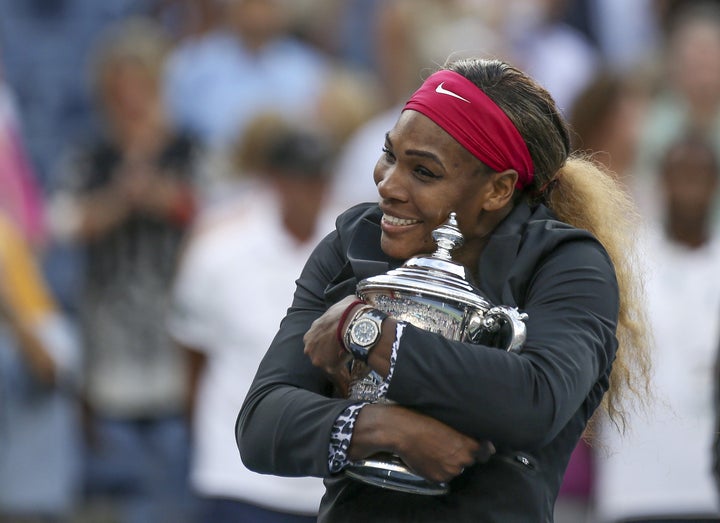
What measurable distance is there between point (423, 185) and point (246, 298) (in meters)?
3.11

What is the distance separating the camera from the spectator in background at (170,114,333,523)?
5.46 meters

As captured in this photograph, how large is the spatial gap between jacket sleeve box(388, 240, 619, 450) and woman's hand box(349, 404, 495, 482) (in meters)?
0.02

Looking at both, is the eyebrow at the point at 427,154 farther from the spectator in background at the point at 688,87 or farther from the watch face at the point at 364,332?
the spectator in background at the point at 688,87

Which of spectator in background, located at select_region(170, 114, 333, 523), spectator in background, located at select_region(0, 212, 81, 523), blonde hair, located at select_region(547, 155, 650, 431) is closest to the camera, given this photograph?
blonde hair, located at select_region(547, 155, 650, 431)

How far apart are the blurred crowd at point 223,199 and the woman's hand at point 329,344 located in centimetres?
267

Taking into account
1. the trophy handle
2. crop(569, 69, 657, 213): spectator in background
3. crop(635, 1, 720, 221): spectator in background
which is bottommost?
the trophy handle

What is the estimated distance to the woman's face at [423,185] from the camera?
8.76 ft

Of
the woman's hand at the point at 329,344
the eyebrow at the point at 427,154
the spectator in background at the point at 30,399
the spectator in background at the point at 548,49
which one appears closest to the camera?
the woman's hand at the point at 329,344

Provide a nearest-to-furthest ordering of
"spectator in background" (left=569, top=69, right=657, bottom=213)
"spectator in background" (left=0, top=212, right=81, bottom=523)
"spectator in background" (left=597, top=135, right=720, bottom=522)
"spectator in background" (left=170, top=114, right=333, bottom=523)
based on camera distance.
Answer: "spectator in background" (left=597, top=135, right=720, bottom=522) → "spectator in background" (left=170, top=114, right=333, bottom=523) → "spectator in background" (left=569, top=69, right=657, bottom=213) → "spectator in background" (left=0, top=212, right=81, bottom=523)

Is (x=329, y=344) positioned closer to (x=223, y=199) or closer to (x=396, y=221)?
(x=396, y=221)

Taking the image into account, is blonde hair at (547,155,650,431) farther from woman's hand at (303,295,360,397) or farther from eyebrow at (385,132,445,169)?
woman's hand at (303,295,360,397)

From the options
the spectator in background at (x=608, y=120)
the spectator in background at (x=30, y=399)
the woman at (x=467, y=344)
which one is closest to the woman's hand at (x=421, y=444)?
the woman at (x=467, y=344)

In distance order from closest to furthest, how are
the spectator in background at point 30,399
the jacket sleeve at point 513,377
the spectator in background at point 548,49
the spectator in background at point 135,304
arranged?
the jacket sleeve at point 513,377 → the spectator in background at point 30,399 → the spectator in background at point 135,304 → the spectator in background at point 548,49

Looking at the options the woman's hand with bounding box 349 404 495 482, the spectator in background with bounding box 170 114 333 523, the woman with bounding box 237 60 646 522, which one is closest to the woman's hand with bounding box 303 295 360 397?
the woman with bounding box 237 60 646 522
